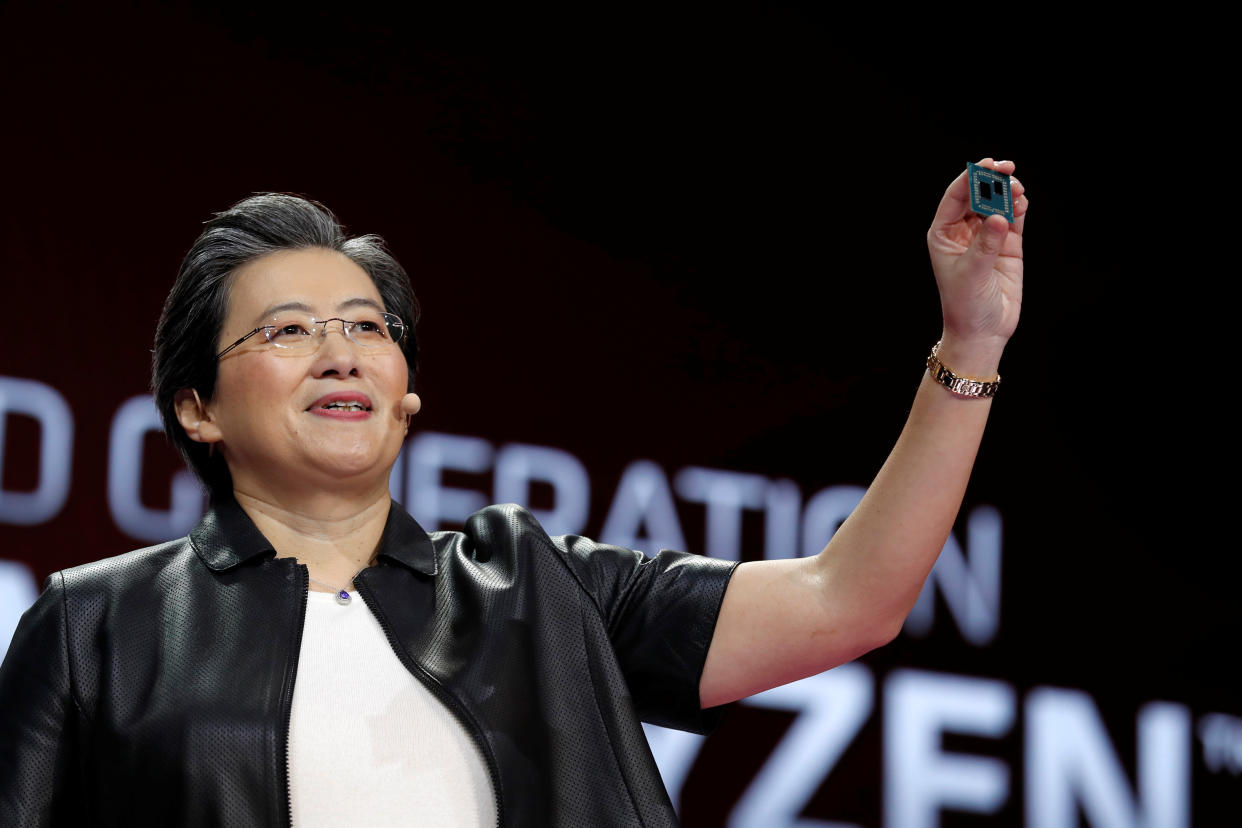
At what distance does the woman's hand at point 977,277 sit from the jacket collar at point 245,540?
0.59m

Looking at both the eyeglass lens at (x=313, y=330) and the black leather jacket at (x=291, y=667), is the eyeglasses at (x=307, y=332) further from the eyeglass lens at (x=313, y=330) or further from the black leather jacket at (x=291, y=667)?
the black leather jacket at (x=291, y=667)

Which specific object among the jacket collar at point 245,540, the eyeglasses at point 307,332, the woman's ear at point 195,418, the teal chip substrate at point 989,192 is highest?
the teal chip substrate at point 989,192

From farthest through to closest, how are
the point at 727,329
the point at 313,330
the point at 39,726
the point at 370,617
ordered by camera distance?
the point at 727,329 → the point at 313,330 → the point at 370,617 → the point at 39,726

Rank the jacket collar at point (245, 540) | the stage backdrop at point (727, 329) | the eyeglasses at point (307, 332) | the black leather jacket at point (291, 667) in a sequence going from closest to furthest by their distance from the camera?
1. the black leather jacket at point (291, 667)
2. the jacket collar at point (245, 540)
3. the eyeglasses at point (307, 332)
4. the stage backdrop at point (727, 329)

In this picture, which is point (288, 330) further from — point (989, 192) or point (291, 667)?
point (989, 192)

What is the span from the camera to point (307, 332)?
1606 mm

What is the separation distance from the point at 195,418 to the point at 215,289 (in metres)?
0.15

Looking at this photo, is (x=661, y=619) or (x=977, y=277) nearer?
(x=977, y=277)

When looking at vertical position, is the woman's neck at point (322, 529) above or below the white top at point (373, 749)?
above

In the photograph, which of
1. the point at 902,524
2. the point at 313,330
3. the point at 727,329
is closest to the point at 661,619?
the point at 902,524

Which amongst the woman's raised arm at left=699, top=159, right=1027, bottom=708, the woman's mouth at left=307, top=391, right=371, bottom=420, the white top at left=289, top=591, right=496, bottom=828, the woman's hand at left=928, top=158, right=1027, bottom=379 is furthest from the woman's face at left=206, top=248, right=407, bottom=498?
the woman's hand at left=928, top=158, right=1027, bottom=379

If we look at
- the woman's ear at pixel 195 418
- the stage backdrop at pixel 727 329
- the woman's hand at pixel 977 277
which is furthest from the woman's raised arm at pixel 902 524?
the stage backdrop at pixel 727 329

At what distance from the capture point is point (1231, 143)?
379 cm

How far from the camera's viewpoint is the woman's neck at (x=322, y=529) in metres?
1.54
